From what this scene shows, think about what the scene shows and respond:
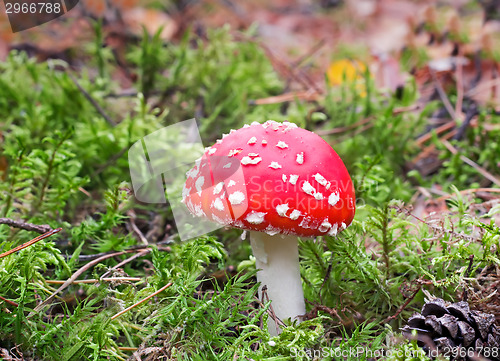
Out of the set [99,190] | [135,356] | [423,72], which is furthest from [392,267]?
[423,72]

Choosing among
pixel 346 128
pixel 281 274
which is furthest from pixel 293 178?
pixel 346 128

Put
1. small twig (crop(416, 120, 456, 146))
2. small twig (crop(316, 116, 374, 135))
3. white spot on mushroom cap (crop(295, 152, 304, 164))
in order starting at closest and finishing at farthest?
1. white spot on mushroom cap (crop(295, 152, 304, 164))
2. small twig (crop(316, 116, 374, 135))
3. small twig (crop(416, 120, 456, 146))

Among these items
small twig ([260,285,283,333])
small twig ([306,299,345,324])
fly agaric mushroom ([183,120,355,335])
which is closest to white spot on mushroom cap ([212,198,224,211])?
fly agaric mushroom ([183,120,355,335])

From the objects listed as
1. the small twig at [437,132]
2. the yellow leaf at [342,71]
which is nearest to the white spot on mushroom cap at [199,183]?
the small twig at [437,132]

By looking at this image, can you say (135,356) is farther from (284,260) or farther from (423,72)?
(423,72)

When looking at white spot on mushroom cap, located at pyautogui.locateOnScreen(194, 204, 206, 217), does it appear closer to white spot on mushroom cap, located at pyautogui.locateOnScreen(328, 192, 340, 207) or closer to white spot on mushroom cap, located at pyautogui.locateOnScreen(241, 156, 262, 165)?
white spot on mushroom cap, located at pyautogui.locateOnScreen(241, 156, 262, 165)

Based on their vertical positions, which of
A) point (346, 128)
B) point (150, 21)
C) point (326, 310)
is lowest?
point (326, 310)

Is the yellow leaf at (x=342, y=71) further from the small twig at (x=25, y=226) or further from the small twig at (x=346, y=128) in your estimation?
the small twig at (x=25, y=226)

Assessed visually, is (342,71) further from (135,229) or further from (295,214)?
(295,214)
